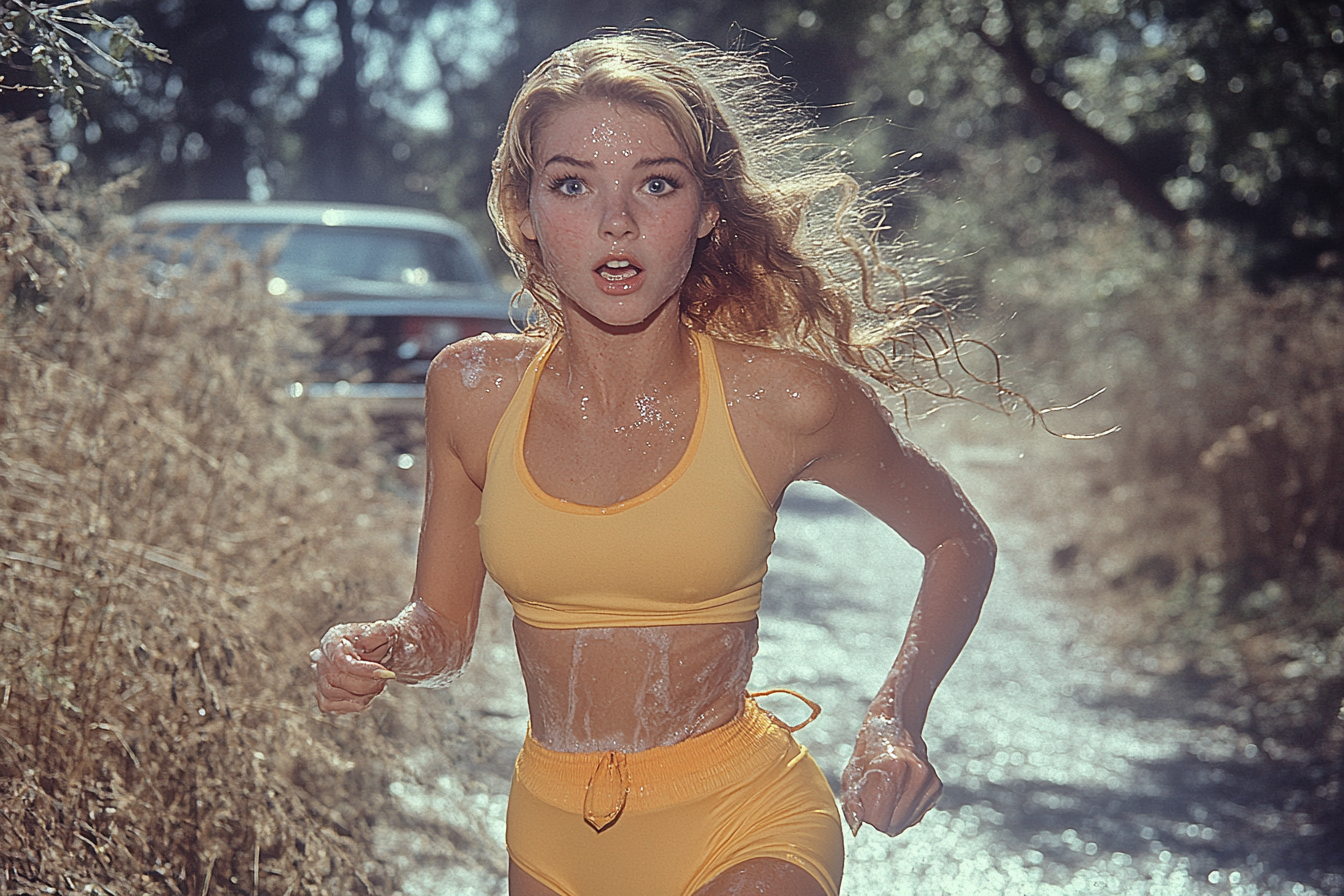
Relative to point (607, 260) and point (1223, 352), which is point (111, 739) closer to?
point (607, 260)

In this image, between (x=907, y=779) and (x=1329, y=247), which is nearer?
(x=907, y=779)

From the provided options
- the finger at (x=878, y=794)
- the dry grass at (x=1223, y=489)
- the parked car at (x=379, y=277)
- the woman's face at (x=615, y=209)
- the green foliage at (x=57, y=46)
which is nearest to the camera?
the finger at (x=878, y=794)

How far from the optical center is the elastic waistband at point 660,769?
2.07 m

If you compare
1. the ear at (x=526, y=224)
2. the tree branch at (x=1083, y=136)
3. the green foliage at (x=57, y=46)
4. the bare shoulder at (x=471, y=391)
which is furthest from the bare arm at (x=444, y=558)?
the tree branch at (x=1083, y=136)

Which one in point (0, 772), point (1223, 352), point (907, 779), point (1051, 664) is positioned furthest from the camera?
point (1223, 352)

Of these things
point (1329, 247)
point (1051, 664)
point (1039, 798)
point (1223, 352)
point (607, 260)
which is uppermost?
point (607, 260)

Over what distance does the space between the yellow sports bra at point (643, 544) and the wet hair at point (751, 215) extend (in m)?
0.35

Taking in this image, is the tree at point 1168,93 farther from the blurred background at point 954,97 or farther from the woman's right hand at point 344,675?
the woman's right hand at point 344,675

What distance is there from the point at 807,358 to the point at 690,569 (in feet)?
1.35

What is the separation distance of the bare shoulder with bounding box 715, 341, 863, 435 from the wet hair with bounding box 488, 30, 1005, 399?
151 mm

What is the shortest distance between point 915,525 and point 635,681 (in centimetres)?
50

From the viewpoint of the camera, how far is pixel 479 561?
2.31 metres

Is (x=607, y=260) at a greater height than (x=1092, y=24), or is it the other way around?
(x=607, y=260)

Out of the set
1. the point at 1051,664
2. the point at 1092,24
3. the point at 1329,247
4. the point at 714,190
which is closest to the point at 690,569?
the point at 714,190
